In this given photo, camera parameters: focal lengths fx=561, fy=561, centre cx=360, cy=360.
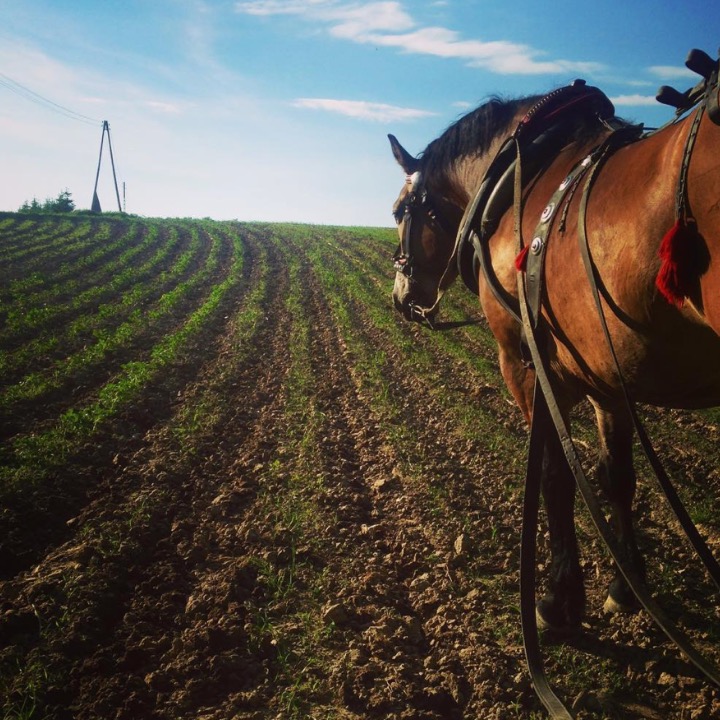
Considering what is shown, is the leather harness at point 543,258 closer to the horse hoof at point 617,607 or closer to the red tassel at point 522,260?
the red tassel at point 522,260

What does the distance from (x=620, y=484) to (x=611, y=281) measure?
4.74ft

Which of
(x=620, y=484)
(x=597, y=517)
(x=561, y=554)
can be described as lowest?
(x=561, y=554)

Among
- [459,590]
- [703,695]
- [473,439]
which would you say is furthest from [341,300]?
[703,695]

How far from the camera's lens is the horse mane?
122 inches

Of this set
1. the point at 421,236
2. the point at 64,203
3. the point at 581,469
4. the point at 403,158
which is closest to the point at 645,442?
the point at 581,469

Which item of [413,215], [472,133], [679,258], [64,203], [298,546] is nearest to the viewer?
[679,258]

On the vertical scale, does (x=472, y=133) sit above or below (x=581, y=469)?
above

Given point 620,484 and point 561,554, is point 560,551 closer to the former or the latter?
point 561,554

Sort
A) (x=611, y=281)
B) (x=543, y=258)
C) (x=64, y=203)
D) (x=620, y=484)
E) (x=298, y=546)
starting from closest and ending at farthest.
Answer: (x=611, y=281) < (x=543, y=258) < (x=620, y=484) < (x=298, y=546) < (x=64, y=203)

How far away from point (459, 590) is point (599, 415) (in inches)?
46.7

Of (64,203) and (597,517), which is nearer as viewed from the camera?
(597,517)

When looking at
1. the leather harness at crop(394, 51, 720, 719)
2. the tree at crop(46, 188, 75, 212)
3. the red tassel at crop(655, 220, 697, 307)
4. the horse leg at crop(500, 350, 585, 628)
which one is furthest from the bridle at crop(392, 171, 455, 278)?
the tree at crop(46, 188, 75, 212)

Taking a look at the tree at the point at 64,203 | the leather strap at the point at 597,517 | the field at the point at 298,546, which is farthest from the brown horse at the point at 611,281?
the tree at the point at 64,203

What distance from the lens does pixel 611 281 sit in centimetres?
174
